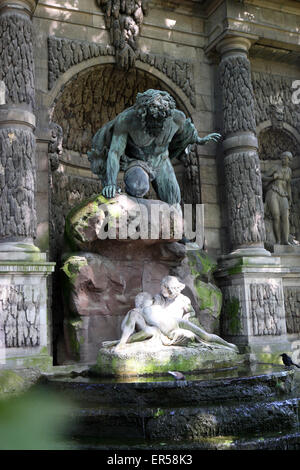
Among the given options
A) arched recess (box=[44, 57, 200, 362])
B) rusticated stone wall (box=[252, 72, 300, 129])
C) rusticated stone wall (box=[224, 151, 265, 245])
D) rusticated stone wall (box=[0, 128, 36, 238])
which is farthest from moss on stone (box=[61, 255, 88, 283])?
rusticated stone wall (box=[252, 72, 300, 129])

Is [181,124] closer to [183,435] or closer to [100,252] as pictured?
[100,252]

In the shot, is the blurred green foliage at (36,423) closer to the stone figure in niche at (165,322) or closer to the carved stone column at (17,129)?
the stone figure in niche at (165,322)

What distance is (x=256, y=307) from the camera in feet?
27.8

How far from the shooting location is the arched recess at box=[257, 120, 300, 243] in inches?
408

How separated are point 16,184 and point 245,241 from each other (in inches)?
162

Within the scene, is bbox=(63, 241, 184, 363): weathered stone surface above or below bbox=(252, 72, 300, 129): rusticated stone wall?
below

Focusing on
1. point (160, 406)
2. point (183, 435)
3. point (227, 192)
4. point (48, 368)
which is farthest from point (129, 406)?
point (227, 192)

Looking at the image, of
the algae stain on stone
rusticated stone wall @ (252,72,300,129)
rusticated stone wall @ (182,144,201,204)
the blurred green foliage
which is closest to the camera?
the blurred green foliage

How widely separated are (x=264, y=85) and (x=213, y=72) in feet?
3.85

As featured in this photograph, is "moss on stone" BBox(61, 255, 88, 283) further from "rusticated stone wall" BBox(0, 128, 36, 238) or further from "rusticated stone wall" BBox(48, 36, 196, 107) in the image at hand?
"rusticated stone wall" BBox(48, 36, 196, 107)

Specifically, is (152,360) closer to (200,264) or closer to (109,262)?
(109,262)

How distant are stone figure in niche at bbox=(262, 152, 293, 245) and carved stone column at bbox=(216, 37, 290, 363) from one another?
66 centimetres

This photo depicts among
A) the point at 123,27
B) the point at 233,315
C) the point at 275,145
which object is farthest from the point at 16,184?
the point at 275,145

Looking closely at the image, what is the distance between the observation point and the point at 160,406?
4.71m
